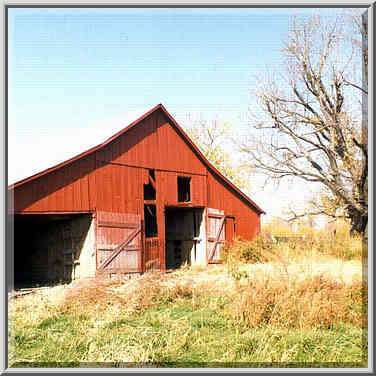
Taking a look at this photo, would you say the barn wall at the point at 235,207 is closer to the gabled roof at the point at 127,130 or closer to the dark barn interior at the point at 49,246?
the gabled roof at the point at 127,130

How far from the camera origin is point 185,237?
19.9 m

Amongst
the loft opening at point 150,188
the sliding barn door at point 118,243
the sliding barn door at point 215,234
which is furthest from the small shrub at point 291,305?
the sliding barn door at point 215,234

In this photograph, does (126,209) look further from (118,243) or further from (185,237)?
(185,237)

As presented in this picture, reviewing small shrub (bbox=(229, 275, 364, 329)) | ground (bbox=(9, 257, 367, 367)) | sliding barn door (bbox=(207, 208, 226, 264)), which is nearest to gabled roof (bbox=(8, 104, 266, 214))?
sliding barn door (bbox=(207, 208, 226, 264))

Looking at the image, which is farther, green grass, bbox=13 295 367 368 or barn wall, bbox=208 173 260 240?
barn wall, bbox=208 173 260 240

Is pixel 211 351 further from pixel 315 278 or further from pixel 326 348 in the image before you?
pixel 315 278

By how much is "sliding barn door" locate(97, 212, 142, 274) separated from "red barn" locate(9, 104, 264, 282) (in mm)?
32

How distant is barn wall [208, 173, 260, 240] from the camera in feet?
65.3

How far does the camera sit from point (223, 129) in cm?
3666

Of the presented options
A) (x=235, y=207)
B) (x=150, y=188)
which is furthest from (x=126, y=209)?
(x=235, y=207)

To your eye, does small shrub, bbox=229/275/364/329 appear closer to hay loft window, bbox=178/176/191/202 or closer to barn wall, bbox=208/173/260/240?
hay loft window, bbox=178/176/191/202

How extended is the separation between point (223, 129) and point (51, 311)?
94.7 ft

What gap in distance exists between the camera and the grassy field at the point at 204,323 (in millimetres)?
6465

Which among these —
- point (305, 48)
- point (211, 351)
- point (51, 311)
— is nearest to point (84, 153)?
point (51, 311)
